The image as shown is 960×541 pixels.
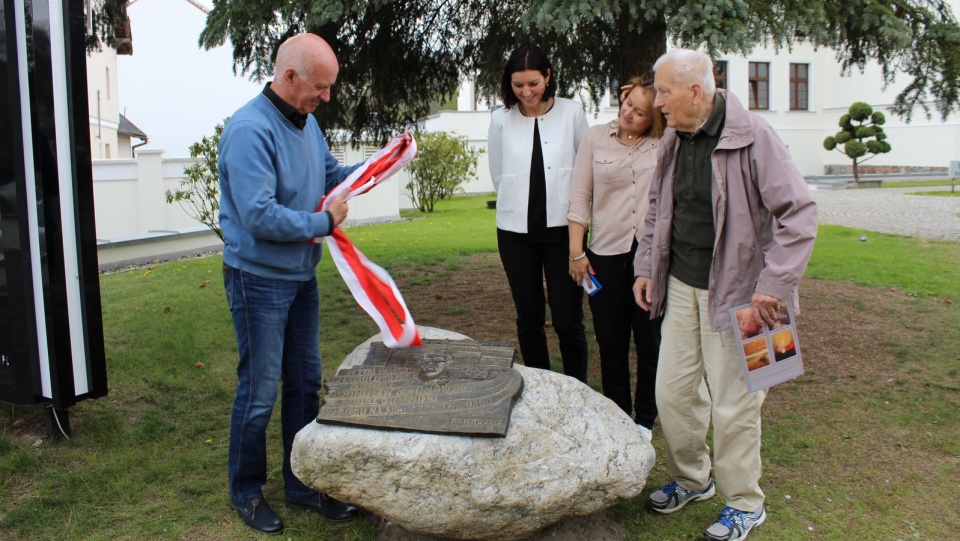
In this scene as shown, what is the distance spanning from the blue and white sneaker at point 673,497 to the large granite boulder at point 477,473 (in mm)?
518

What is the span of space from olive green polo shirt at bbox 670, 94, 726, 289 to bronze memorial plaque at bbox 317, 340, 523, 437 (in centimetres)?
84

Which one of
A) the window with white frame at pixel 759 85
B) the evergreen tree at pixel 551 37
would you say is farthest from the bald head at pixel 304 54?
the window with white frame at pixel 759 85

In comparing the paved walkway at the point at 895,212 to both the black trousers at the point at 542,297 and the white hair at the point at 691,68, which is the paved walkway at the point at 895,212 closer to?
the black trousers at the point at 542,297

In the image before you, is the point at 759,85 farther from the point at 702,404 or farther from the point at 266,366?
the point at 266,366

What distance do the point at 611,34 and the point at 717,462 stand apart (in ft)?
12.2

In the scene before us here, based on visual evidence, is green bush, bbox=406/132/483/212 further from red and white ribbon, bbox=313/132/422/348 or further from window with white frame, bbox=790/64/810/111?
window with white frame, bbox=790/64/810/111

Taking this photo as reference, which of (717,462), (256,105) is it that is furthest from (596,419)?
(256,105)

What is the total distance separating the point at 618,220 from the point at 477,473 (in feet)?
5.05

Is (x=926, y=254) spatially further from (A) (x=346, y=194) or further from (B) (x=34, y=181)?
(B) (x=34, y=181)

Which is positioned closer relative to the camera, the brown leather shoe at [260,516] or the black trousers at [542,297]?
the brown leather shoe at [260,516]

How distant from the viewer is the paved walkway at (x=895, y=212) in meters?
13.7

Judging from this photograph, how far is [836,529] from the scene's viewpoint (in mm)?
3438

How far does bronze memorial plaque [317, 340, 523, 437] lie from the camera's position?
301cm

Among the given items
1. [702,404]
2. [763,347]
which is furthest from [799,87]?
[763,347]
